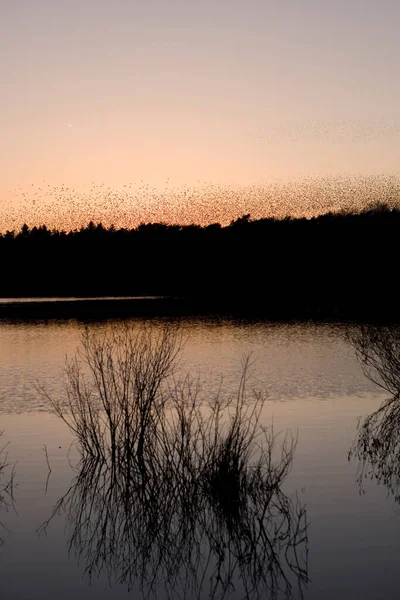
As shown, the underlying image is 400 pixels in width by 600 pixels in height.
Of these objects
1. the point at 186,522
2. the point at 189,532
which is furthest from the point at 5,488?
the point at 189,532

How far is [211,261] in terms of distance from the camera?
111 meters

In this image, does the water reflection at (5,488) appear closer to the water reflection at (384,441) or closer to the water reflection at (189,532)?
the water reflection at (189,532)

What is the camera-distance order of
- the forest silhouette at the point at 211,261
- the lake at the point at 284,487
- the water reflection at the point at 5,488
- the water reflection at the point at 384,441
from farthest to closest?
1. the forest silhouette at the point at 211,261
2. the water reflection at the point at 384,441
3. the water reflection at the point at 5,488
4. the lake at the point at 284,487

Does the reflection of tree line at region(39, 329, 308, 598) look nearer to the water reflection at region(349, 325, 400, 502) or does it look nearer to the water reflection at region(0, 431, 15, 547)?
the water reflection at region(0, 431, 15, 547)

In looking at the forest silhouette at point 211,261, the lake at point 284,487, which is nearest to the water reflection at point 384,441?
the lake at point 284,487

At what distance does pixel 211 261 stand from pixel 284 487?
326 feet

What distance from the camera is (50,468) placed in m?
13.4

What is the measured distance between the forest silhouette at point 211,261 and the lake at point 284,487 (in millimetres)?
67759

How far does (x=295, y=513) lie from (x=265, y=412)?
8.15 m

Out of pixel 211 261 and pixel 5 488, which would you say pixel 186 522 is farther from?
pixel 211 261

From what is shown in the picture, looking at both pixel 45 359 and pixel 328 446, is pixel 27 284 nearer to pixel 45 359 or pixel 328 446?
pixel 45 359

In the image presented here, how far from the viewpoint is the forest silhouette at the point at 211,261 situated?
102 m

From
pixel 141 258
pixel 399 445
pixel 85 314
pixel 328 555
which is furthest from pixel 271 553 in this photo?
pixel 141 258

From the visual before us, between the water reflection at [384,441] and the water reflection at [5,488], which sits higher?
the water reflection at [5,488]
